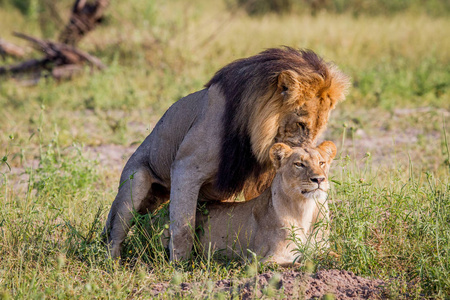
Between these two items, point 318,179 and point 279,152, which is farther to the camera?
point 279,152

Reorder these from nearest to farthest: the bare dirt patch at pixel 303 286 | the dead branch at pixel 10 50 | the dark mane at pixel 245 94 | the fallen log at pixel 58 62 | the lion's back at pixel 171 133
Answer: the bare dirt patch at pixel 303 286 → the dark mane at pixel 245 94 → the lion's back at pixel 171 133 → the fallen log at pixel 58 62 → the dead branch at pixel 10 50

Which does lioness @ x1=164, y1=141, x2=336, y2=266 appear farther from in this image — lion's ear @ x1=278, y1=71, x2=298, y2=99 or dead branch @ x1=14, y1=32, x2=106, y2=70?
dead branch @ x1=14, y1=32, x2=106, y2=70

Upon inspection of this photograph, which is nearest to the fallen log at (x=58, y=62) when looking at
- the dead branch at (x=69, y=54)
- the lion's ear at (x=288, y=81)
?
the dead branch at (x=69, y=54)

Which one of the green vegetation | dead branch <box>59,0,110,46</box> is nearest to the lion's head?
the green vegetation

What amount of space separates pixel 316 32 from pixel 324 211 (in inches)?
332

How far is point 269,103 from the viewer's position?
3.86m

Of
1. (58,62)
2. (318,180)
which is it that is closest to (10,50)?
(58,62)

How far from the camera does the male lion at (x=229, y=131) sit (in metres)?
3.83

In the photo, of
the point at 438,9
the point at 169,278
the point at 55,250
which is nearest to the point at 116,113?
Answer: the point at 55,250

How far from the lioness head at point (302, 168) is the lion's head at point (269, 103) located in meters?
0.11

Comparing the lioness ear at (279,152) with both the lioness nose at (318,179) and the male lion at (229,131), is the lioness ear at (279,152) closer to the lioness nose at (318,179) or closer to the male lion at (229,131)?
the male lion at (229,131)

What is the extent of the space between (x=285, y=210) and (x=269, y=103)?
698 millimetres

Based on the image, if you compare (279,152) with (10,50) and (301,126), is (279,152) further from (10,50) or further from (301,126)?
(10,50)

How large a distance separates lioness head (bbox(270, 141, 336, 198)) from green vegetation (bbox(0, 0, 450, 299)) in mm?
265
